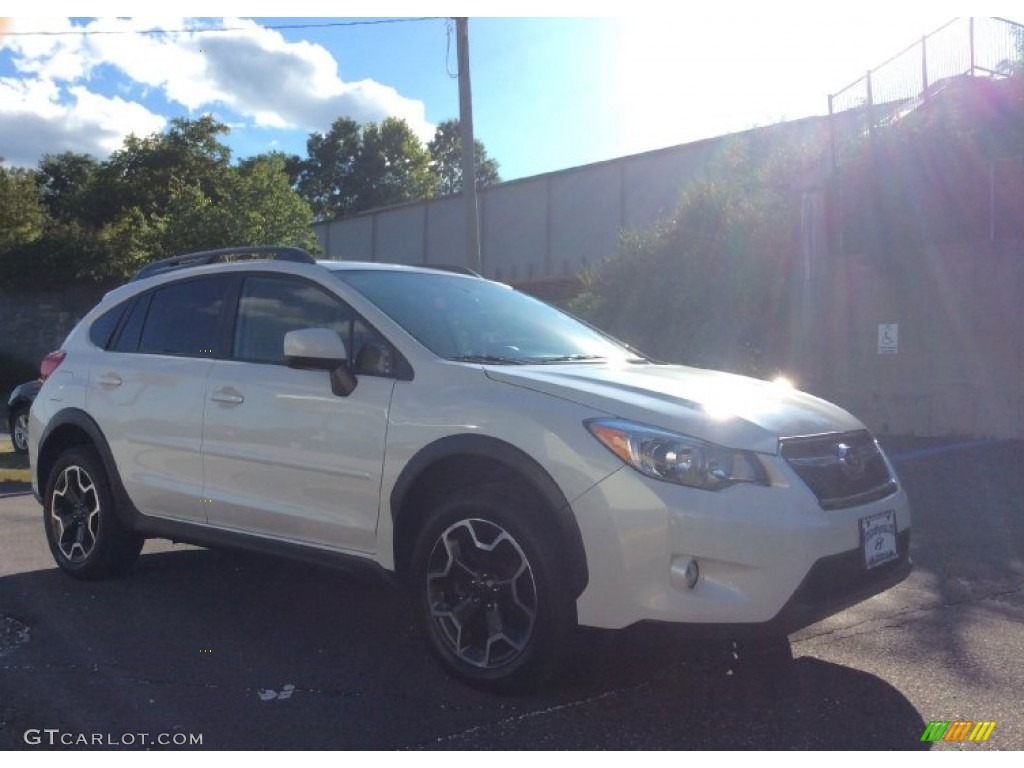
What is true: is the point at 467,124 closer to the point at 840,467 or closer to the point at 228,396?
the point at 228,396

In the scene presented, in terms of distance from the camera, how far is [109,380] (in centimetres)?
570

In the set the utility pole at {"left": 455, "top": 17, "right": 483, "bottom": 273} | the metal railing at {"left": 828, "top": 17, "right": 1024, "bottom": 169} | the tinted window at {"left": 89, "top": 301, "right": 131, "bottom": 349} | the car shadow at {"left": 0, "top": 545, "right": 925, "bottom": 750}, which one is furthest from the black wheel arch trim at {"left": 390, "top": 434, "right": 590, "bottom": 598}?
the metal railing at {"left": 828, "top": 17, "right": 1024, "bottom": 169}

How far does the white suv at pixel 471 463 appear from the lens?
3.62 m

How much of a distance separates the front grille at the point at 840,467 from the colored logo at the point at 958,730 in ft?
2.71

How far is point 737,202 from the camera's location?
15.0m

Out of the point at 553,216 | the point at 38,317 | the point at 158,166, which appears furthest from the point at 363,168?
the point at 553,216

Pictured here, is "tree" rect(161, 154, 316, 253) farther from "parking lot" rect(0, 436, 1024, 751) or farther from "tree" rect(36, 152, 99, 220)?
"tree" rect(36, 152, 99, 220)

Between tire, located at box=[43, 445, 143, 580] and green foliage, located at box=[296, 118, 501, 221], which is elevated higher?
green foliage, located at box=[296, 118, 501, 221]

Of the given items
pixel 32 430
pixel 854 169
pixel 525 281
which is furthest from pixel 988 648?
pixel 525 281

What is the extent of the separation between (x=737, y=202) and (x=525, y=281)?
12110 millimetres

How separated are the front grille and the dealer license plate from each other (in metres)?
0.08

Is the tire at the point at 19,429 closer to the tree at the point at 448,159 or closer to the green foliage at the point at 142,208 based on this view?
the green foliage at the point at 142,208

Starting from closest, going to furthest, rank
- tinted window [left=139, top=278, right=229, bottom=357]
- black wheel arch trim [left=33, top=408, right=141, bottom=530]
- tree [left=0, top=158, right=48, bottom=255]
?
tinted window [left=139, top=278, right=229, bottom=357], black wheel arch trim [left=33, top=408, right=141, bottom=530], tree [left=0, top=158, right=48, bottom=255]

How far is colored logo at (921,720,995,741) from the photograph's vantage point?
11.6ft
